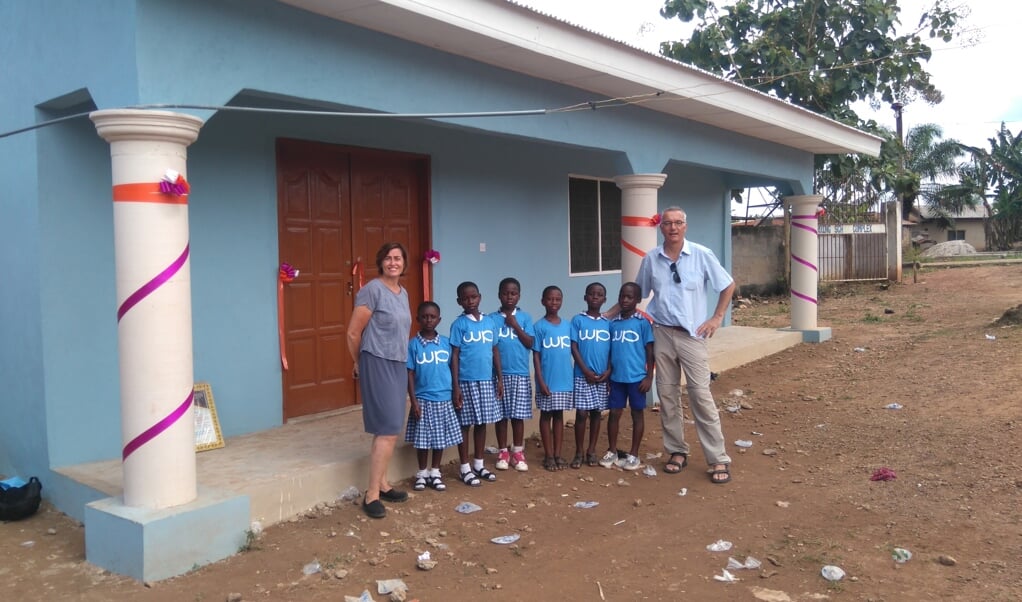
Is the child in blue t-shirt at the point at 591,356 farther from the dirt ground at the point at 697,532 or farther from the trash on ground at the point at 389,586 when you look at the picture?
the trash on ground at the point at 389,586

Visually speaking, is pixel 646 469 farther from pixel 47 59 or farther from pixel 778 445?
pixel 47 59

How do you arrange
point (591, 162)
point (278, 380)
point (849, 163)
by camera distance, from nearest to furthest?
point (278, 380) → point (591, 162) → point (849, 163)

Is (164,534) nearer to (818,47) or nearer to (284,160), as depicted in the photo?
(284,160)

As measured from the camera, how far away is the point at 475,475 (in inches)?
217

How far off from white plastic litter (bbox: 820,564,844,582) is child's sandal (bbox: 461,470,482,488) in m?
2.30

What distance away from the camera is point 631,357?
5.66m

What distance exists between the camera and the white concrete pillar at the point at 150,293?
3.99 metres

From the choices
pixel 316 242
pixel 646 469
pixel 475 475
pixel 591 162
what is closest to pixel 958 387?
pixel 646 469

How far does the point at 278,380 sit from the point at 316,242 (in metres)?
1.16

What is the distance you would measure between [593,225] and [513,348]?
4.41 metres

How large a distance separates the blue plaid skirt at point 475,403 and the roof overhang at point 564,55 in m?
2.39

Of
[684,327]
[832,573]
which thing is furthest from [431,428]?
[832,573]

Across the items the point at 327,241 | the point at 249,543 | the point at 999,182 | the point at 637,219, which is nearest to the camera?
the point at 249,543

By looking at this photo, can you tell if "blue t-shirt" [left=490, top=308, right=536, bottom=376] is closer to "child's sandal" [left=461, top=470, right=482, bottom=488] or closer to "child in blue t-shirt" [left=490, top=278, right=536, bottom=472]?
"child in blue t-shirt" [left=490, top=278, right=536, bottom=472]
